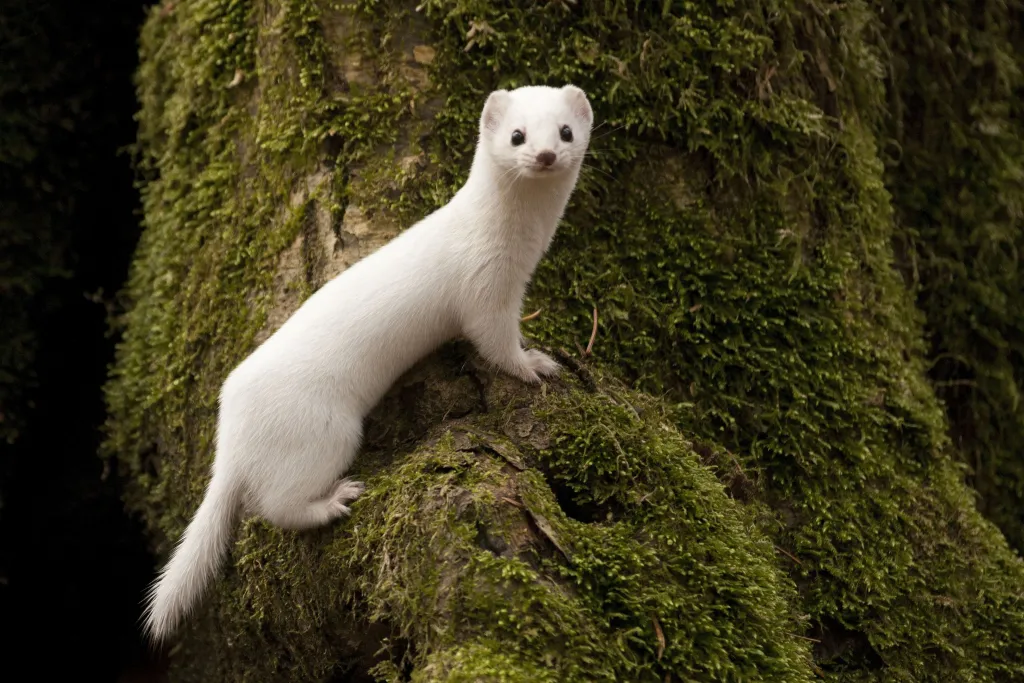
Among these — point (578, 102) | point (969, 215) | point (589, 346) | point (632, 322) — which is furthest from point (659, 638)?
point (969, 215)

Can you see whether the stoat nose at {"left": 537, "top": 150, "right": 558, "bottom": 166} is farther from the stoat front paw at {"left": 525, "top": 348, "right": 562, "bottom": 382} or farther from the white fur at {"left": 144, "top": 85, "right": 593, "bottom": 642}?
the stoat front paw at {"left": 525, "top": 348, "right": 562, "bottom": 382}

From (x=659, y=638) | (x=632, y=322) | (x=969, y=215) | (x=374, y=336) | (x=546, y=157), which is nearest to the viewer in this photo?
(x=659, y=638)

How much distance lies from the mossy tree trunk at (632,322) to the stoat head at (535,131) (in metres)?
0.55

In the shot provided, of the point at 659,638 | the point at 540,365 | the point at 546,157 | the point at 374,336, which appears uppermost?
the point at 546,157

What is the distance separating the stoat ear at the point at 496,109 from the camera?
114 inches

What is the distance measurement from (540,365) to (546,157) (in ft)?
2.19

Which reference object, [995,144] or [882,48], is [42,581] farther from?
[995,144]

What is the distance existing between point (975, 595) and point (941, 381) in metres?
1.25

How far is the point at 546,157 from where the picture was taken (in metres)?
2.74

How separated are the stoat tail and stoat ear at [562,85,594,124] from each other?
1589 millimetres

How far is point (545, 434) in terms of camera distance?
110 inches

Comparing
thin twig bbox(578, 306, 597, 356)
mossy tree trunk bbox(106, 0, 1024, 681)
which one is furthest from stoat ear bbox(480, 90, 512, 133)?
thin twig bbox(578, 306, 597, 356)

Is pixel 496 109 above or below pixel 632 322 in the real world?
above

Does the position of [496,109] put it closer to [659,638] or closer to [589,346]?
[589,346]
